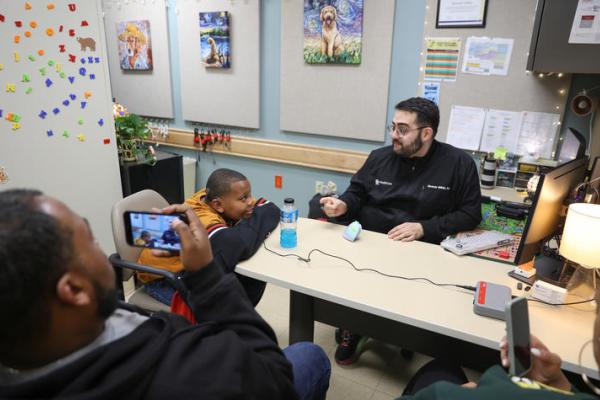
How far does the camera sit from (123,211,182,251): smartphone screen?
1162 millimetres

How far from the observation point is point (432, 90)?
2.83 m

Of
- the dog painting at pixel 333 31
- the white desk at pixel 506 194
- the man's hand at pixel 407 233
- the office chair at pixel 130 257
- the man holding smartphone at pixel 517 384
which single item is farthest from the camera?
the dog painting at pixel 333 31

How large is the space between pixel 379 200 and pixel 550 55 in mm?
1206

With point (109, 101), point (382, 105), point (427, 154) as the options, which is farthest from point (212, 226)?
point (382, 105)

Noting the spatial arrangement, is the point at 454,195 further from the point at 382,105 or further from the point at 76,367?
the point at 76,367

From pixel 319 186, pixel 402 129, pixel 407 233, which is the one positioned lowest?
pixel 319 186

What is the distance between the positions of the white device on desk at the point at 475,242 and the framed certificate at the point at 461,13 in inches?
59.5

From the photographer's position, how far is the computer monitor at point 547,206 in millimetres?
1365

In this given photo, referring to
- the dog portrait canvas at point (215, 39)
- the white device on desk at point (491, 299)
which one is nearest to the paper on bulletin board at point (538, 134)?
the white device on desk at point (491, 299)

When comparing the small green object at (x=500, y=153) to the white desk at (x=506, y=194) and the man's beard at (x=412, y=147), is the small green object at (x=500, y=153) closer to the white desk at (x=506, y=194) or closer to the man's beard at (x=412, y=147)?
the white desk at (x=506, y=194)

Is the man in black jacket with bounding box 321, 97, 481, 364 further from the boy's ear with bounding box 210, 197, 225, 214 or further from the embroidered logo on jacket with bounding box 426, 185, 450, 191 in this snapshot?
the boy's ear with bounding box 210, 197, 225, 214

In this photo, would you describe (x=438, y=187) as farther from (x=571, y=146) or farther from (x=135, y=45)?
(x=135, y=45)

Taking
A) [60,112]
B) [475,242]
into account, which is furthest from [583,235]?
[60,112]

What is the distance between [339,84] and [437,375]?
2.36 m
